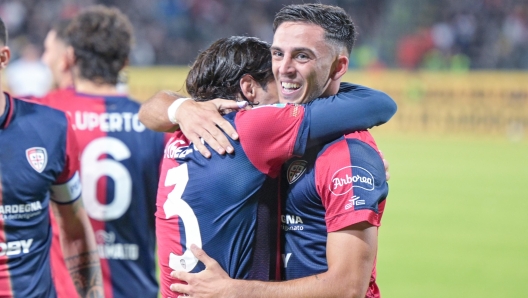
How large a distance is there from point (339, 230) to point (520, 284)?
5268mm

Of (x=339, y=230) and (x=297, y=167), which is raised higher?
(x=297, y=167)

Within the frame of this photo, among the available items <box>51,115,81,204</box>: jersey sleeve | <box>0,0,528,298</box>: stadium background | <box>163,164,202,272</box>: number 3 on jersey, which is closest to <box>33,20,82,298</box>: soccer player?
<box>51,115,81,204</box>: jersey sleeve

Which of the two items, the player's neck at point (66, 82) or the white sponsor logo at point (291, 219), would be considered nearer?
the white sponsor logo at point (291, 219)

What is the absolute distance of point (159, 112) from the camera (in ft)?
11.5

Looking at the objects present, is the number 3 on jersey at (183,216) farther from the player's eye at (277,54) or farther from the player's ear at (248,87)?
the player's eye at (277,54)

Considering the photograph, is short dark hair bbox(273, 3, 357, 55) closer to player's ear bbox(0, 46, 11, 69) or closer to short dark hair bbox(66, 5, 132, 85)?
player's ear bbox(0, 46, 11, 69)

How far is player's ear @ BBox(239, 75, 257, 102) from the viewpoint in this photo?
10.6 ft

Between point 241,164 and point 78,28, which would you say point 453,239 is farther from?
point 241,164

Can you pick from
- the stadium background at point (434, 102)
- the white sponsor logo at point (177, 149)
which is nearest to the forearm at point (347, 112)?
the white sponsor logo at point (177, 149)

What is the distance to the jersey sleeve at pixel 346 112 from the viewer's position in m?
2.95

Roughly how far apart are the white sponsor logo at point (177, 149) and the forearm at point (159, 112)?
0.21 m

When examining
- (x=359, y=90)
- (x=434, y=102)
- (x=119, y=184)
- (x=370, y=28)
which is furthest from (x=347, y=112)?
(x=370, y=28)

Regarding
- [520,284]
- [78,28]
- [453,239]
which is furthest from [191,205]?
[453,239]

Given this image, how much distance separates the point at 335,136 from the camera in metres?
2.99
